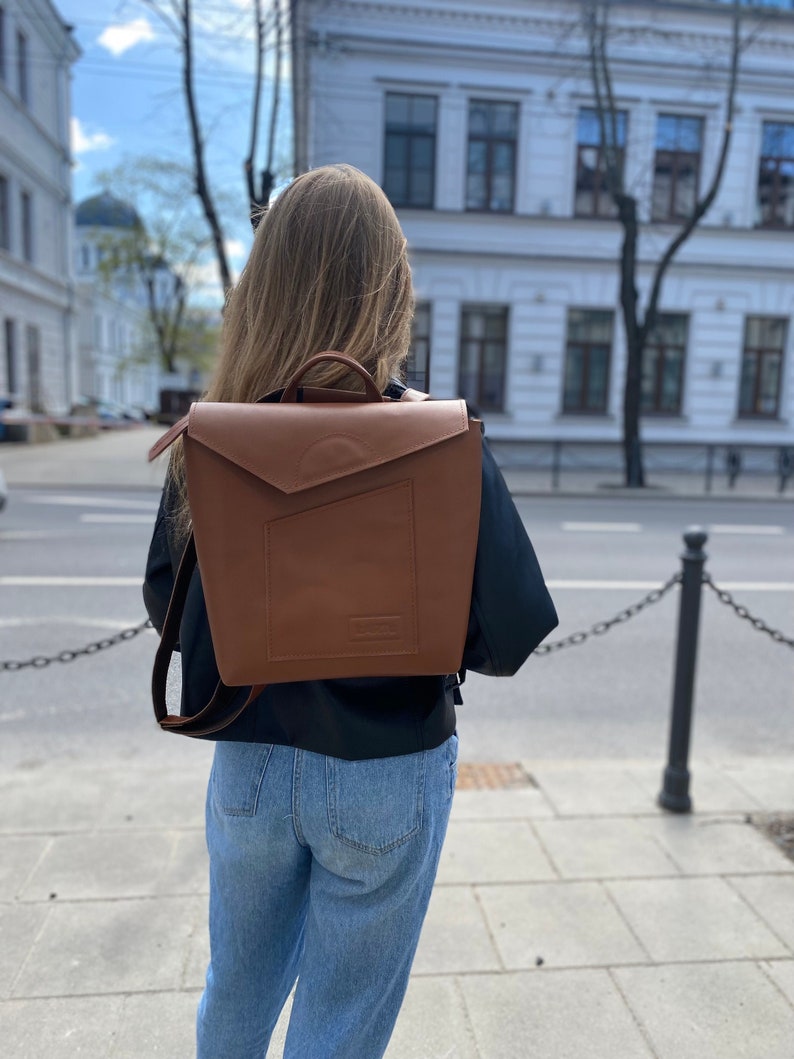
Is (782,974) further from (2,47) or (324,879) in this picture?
(2,47)

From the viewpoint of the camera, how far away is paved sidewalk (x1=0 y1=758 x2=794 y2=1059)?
219 centimetres

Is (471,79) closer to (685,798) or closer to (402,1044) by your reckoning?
(685,798)

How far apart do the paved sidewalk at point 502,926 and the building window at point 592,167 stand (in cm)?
1999

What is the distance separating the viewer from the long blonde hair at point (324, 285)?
1347mm

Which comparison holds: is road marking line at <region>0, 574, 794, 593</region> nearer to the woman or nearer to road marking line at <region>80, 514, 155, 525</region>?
road marking line at <region>80, 514, 155, 525</region>

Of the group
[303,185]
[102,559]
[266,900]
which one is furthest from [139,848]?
[102,559]

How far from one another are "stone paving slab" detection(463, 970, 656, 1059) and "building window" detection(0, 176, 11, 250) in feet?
103

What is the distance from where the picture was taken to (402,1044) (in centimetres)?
215

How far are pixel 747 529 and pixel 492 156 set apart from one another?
12.8 metres

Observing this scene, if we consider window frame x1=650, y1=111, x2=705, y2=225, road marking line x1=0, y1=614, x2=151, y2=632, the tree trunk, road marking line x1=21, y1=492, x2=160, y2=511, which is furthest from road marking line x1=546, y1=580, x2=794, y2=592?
window frame x1=650, y1=111, x2=705, y2=225

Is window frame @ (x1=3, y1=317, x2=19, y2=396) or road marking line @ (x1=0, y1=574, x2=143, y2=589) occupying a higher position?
window frame @ (x1=3, y1=317, x2=19, y2=396)

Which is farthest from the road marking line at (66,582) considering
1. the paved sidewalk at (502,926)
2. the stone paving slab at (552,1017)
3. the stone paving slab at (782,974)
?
the stone paving slab at (782,974)

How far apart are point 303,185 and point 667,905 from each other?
2.58 metres

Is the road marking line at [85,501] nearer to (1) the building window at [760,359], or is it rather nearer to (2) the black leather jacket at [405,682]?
(2) the black leather jacket at [405,682]
